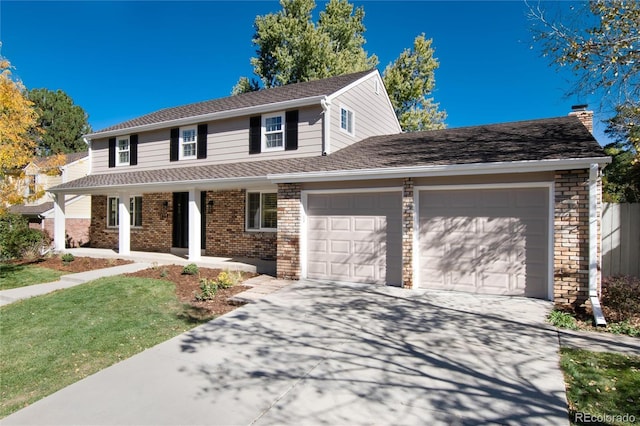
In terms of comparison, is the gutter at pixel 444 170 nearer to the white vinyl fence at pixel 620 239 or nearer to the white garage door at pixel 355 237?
the white garage door at pixel 355 237

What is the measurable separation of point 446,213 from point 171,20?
A: 12401 millimetres

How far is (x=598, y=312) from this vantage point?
6070 mm

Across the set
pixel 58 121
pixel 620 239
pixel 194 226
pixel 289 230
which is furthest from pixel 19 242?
pixel 58 121

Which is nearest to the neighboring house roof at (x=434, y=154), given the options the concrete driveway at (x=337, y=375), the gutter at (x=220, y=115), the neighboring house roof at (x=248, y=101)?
the gutter at (x=220, y=115)

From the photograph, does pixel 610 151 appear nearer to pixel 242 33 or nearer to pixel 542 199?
pixel 542 199

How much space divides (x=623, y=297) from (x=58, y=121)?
4530 centimetres

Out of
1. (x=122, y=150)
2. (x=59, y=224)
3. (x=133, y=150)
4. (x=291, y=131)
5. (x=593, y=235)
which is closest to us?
(x=593, y=235)

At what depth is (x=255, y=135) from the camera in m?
13.1

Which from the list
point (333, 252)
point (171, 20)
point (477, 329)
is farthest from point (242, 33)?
point (477, 329)

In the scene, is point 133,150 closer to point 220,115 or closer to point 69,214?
point 220,115

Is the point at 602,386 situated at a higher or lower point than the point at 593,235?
lower

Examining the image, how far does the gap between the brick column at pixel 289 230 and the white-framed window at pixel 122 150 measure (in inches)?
387

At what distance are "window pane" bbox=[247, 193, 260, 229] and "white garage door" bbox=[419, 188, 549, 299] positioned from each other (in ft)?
21.9

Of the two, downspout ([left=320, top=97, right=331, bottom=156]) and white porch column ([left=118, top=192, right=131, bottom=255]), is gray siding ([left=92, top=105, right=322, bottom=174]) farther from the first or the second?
white porch column ([left=118, top=192, right=131, bottom=255])
